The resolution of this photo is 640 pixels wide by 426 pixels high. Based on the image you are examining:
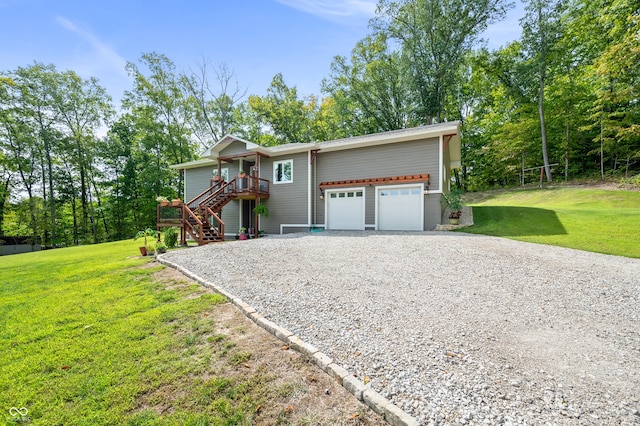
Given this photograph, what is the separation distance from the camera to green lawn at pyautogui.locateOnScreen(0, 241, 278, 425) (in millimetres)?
2100

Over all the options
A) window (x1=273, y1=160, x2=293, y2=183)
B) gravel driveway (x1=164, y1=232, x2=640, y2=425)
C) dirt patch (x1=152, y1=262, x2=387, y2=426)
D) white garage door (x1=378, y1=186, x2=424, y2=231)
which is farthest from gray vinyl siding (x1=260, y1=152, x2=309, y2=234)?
dirt patch (x1=152, y1=262, x2=387, y2=426)

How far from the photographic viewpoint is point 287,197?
14133 millimetres

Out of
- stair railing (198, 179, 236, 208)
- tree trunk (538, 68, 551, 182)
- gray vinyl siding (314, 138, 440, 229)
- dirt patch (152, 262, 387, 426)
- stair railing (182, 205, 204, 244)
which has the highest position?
tree trunk (538, 68, 551, 182)

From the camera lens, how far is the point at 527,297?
4.19 metres

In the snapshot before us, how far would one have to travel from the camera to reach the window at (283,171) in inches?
557

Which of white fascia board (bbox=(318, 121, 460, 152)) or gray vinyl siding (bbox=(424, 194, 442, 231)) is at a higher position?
white fascia board (bbox=(318, 121, 460, 152))

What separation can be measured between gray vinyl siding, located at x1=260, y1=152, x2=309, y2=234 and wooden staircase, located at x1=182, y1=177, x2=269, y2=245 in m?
0.59

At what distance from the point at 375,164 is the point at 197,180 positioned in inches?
462

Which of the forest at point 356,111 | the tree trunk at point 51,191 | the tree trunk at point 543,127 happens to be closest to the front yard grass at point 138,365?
the forest at point 356,111

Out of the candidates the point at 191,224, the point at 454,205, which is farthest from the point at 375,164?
the point at 191,224

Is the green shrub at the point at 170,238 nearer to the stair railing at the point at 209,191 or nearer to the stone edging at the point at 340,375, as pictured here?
the stair railing at the point at 209,191

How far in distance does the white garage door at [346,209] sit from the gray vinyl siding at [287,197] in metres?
1.36

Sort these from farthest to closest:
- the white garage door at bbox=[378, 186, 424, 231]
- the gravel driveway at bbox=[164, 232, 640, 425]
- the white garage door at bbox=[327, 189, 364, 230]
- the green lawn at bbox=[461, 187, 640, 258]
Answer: the white garage door at bbox=[327, 189, 364, 230], the white garage door at bbox=[378, 186, 424, 231], the green lawn at bbox=[461, 187, 640, 258], the gravel driveway at bbox=[164, 232, 640, 425]

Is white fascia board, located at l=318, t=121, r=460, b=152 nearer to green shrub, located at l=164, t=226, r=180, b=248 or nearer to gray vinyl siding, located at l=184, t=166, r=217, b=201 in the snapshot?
green shrub, located at l=164, t=226, r=180, b=248
